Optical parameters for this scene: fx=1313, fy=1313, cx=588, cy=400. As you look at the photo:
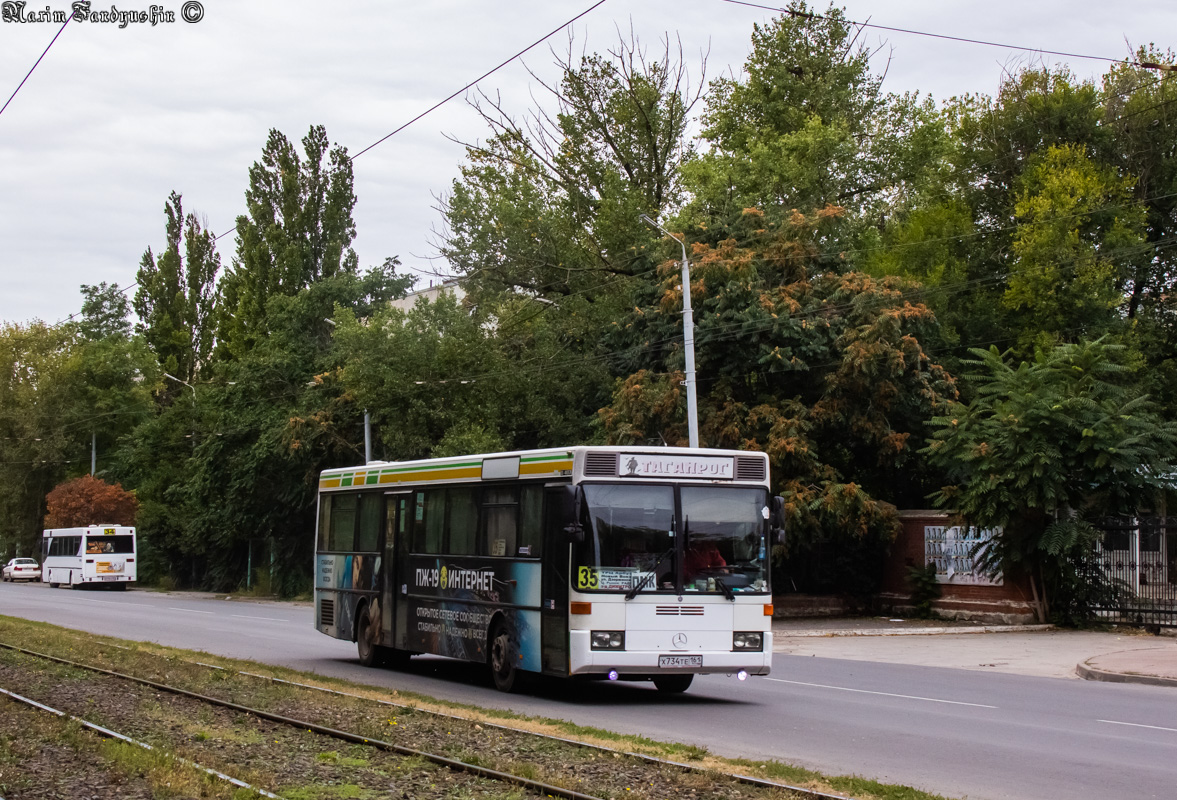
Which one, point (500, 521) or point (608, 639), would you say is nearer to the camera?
point (608, 639)

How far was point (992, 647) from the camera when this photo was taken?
23172mm

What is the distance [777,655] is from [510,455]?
352 inches

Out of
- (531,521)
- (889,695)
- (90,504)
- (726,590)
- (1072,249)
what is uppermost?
(1072,249)

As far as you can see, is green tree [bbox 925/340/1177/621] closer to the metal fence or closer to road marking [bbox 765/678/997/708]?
the metal fence

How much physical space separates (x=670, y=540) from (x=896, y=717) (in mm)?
2931

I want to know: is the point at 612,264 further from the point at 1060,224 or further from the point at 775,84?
the point at 1060,224

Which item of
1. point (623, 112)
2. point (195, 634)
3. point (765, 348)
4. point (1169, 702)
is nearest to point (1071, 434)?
point (765, 348)

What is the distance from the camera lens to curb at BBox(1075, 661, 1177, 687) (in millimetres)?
17141

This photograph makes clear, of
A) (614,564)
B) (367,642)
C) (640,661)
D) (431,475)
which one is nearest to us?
(640,661)

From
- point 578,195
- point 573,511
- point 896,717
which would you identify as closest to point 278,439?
point 578,195

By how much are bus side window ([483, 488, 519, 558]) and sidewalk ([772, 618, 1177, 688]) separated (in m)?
8.33

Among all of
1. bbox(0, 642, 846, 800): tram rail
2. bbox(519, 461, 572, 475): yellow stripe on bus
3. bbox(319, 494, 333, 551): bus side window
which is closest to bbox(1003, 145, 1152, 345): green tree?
bbox(319, 494, 333, 551): bus side window

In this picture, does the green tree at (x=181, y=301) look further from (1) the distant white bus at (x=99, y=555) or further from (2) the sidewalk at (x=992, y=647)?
(2) the sidewalk at (x=992, y=647)

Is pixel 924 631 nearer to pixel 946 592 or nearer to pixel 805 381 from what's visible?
pixel 946 592
